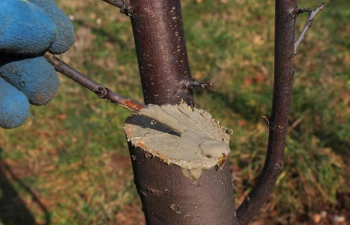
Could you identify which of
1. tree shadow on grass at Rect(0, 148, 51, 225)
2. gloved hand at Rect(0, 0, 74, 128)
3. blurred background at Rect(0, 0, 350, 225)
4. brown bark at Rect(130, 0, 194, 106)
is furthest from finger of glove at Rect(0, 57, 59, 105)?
tree shadow on grass at Rect(0, 148, 51, 225)

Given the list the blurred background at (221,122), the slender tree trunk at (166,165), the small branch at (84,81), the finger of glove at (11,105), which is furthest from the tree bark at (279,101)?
the blurred background at (221,122)

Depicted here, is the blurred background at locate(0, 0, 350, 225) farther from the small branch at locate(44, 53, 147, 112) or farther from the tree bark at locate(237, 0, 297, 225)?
the small branch at locate(44, 53, 147, 112)

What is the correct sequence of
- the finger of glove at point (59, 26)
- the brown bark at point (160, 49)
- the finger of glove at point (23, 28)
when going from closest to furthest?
the finger of glove at point (23, 28)
the finger of glove at point (59, 26)
the brown bark at point (160, 49)

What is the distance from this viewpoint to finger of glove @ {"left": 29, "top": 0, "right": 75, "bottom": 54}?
4.14ft

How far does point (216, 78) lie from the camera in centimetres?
433

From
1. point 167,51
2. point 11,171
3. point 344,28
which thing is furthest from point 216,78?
point 167,51

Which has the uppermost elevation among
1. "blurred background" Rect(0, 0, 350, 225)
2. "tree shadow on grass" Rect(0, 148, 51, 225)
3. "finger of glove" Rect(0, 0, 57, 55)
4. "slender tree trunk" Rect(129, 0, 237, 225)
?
"finger of glove" Rect(0, 0, 57, 55)

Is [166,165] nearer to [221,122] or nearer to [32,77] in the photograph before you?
[32,77]

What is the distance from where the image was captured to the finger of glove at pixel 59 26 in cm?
126

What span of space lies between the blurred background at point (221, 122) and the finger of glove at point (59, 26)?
6.61ft

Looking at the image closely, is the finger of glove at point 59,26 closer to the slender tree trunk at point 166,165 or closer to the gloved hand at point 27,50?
the gloved hand at point 27,50

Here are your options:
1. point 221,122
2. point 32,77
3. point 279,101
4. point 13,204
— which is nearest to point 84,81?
point 32,77

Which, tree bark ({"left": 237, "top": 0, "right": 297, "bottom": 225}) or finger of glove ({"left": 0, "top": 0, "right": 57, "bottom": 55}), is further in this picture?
tree bark ({"left": 237, "top": 0, "right": 297, "bottom": 225})

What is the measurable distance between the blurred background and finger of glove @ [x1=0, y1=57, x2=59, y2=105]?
76.0 inches
